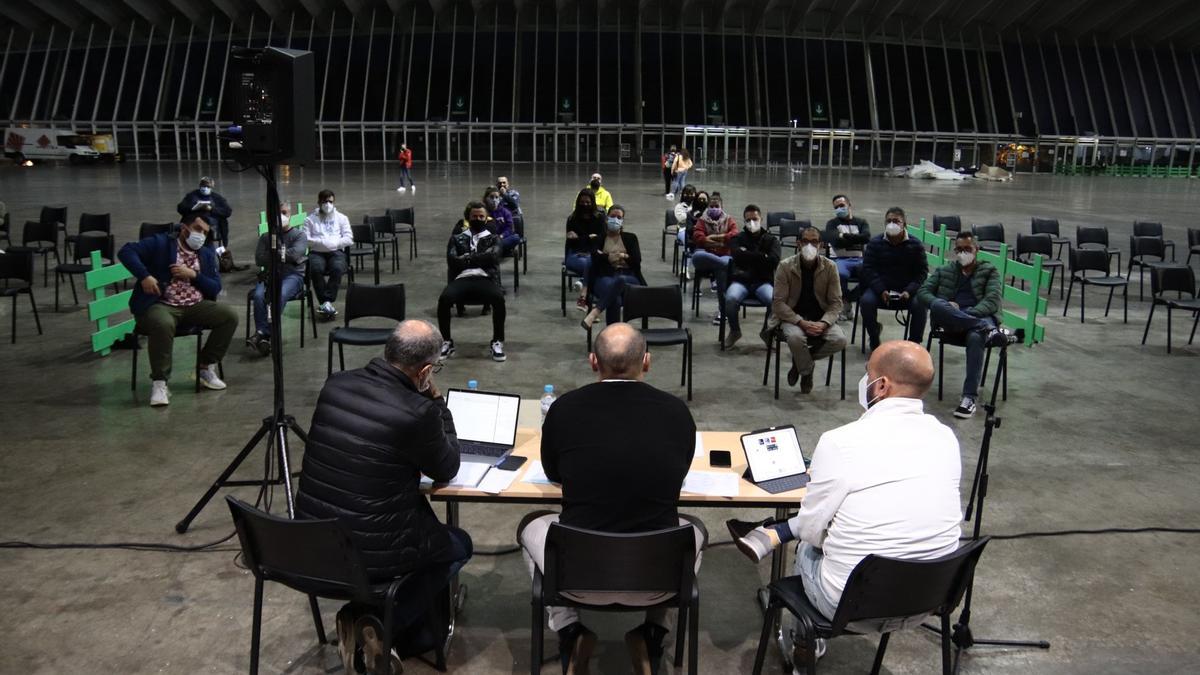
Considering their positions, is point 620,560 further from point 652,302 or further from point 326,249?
point 326,249

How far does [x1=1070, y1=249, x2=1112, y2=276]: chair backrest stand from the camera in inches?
385

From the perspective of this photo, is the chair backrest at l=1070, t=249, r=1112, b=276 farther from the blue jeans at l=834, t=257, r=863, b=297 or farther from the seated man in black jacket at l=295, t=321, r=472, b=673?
the seated man in black jacket at l=295, t=321, r=472, b=673

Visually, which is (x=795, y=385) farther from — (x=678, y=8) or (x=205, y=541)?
(x=678, y=8)

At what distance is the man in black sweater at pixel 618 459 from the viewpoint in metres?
2.98

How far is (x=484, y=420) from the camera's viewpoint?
12.9ft

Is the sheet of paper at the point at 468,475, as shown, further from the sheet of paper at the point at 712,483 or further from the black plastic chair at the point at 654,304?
the black plastic chair at the point at 654,304

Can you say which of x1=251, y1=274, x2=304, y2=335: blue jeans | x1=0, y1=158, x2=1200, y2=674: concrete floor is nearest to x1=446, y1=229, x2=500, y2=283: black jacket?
x1=0, y1=158, x2=1200, y2=674: concrete floor

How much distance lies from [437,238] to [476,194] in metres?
6.72

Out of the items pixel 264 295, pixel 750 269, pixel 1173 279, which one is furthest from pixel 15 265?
pixel 1173 279

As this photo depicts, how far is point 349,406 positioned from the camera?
3094mm

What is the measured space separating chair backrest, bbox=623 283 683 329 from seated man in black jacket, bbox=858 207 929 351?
1759mm

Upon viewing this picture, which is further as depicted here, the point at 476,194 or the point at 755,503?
the point at 476,194

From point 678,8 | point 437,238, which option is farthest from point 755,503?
point 678,8

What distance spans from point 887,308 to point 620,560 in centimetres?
549
